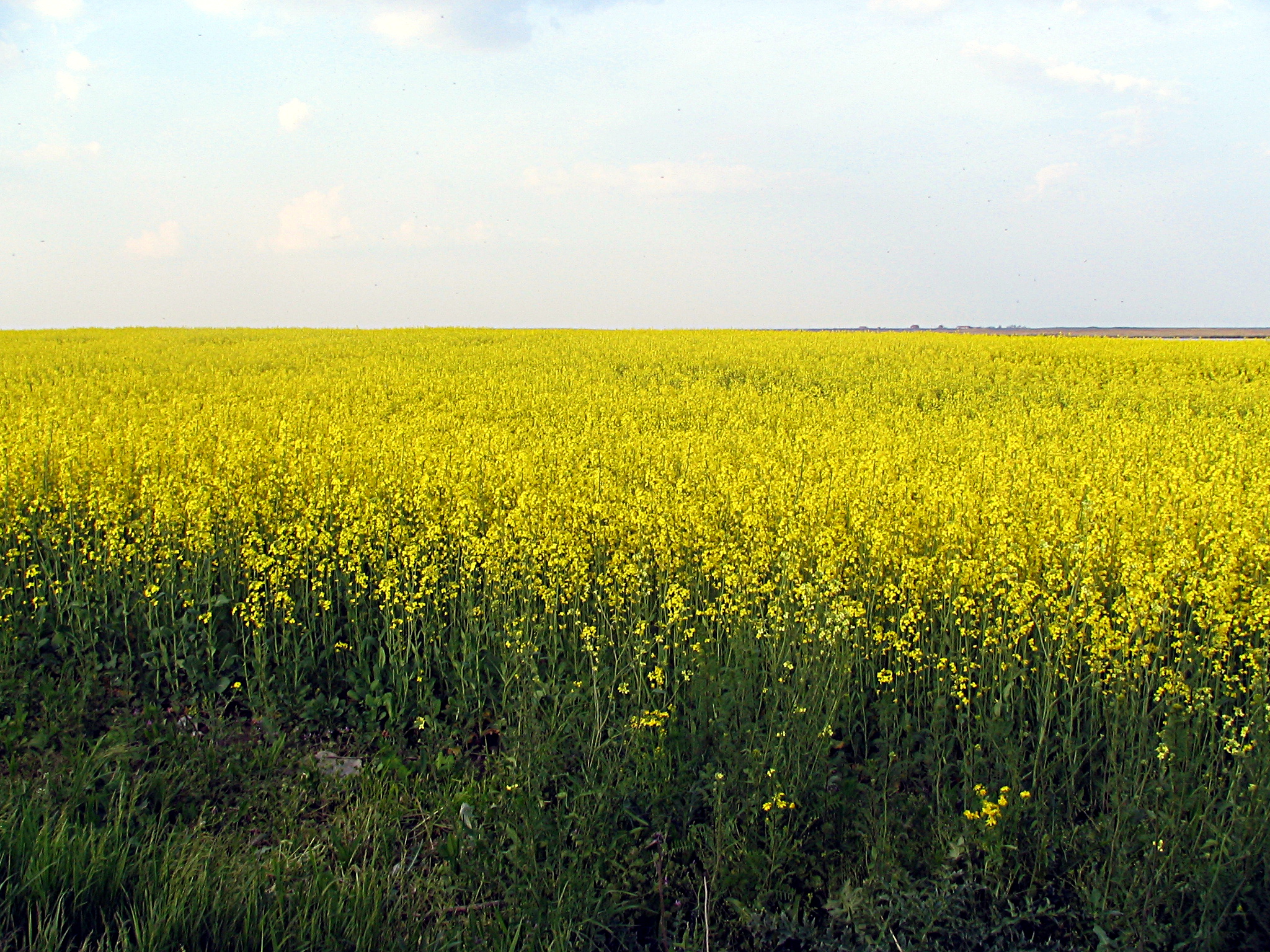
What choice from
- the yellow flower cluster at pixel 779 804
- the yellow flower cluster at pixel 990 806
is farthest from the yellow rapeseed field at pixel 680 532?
the yellow flower cluster at pixel 779 804

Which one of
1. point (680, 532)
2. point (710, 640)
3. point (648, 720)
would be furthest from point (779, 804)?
point (680, 532)

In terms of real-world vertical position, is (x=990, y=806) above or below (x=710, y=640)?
below

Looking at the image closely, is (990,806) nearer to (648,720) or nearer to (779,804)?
(779,804)

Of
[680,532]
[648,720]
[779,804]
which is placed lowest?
[779,804]

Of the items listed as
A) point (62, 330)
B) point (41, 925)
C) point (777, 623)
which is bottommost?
point (41, 925)

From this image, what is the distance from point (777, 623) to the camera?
13.9 feet

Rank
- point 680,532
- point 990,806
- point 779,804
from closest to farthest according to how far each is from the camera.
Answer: point 990,806 → point 779,804 → point 680,532

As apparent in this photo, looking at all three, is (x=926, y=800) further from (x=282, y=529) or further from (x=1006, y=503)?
(x=282, y=529)

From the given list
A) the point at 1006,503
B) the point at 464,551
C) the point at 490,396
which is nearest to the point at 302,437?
the point at 464,551

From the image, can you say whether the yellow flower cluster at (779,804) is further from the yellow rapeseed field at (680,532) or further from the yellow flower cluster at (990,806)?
the yellow rapeseed field at (680,532)

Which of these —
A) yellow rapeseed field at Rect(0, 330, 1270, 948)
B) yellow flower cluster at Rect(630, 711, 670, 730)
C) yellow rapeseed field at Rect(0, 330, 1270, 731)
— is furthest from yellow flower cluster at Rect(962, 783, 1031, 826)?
yellow flower cluster at Rect(630, 711, 670, 730)

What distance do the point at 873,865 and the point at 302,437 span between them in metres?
6.99

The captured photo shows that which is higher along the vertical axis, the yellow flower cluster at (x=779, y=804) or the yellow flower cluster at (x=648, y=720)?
the yellow flower cluster at (x=648, y=720)

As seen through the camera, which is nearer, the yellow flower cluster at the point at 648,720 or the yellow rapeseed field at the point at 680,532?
the yellow flower cluster at the point at 648,720
